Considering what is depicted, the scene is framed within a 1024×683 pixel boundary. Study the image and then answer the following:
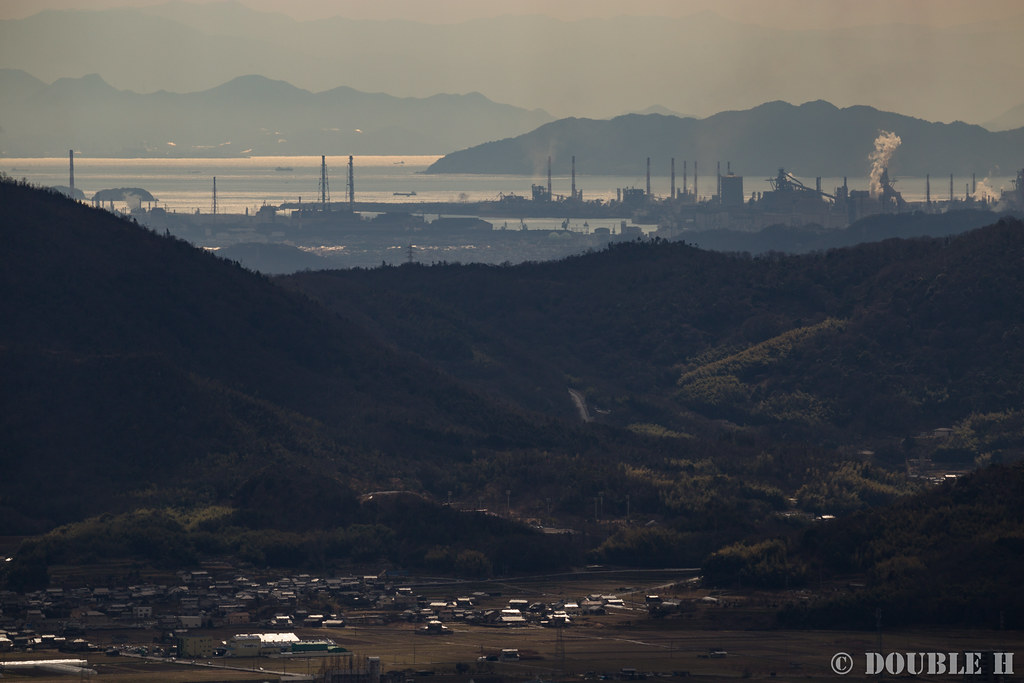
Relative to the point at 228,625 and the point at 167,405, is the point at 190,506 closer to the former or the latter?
the point at 167,405

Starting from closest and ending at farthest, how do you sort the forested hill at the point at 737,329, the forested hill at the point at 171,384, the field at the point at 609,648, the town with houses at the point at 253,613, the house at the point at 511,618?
1. the field at the point at 609,648
2. the town with houses at the point at 253,613
3. the house at the point at 511,618
4. the forested hill at the point at 171,384
5. the forested hill at the point at 737,329

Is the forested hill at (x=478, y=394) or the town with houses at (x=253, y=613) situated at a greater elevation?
the forested hill at (x=478, y=394)

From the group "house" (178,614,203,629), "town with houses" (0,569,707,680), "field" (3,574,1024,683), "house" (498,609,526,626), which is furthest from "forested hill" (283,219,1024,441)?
"house" (178,614,203,629)

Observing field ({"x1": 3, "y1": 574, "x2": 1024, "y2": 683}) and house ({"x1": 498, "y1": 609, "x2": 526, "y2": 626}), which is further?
house ({"x1": 498, "y1": 609, "x2": 526, "y2": 626})

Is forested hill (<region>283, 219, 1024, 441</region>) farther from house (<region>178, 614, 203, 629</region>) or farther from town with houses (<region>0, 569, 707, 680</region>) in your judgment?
house (<region>178, 614, 203, 629</region>)

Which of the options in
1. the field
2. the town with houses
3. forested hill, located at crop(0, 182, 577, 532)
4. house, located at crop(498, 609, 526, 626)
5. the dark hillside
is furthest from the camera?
forested hill, located at crop(0, 182, 577, 532)

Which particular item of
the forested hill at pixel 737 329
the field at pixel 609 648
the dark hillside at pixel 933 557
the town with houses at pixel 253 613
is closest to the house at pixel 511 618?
the town with houses at pixel 253 613

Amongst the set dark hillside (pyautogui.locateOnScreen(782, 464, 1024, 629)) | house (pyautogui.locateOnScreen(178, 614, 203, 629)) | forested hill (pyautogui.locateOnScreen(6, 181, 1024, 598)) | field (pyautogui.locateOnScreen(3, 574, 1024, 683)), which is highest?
forested hill (pyautogui.locateOnScreen(6, 181, 1024, 598))

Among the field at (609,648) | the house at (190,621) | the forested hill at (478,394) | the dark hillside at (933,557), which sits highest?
the forested hill at (478,394)

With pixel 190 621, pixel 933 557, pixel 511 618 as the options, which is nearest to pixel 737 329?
pixel 933 557

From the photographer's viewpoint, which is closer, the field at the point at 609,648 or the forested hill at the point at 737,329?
the field at the point at 609,648

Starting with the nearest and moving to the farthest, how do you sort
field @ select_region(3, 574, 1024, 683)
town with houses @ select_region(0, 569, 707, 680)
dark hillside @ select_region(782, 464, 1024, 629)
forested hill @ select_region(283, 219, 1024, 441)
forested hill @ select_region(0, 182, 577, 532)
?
field @ select_region(3, 574, 1024, 683) < town with houses @ select_region(0, 569, 707, 680) < dark hillside @ select_region(782, 464, 1024, 629) < forested hill @ select_region(0, 182, 577, 532) < forested hill @ select_region(283, 219, 1024, 441)

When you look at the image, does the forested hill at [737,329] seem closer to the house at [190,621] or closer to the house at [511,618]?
the house at [511,618]
